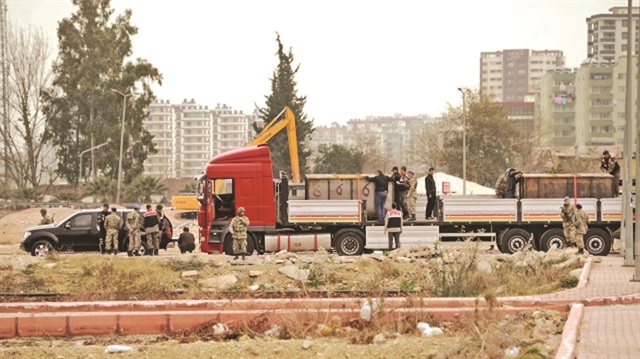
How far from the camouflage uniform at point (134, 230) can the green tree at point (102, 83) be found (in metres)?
59.4

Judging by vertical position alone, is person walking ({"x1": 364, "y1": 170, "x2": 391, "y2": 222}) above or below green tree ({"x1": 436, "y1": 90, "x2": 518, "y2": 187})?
below

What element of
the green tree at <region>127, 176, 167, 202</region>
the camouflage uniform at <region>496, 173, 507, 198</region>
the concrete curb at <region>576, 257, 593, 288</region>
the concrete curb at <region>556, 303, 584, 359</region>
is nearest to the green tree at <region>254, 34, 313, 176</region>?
the green tree at <region>127, 176, 167, 202</region>

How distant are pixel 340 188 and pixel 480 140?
62231mm

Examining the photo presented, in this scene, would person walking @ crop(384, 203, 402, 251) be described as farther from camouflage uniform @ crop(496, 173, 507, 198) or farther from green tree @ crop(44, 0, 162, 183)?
green tree @ crop(44, 0, 162, 183)

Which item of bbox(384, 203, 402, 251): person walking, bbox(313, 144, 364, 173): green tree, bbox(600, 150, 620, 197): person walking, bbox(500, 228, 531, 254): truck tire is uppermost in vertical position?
bbox(313, 144, 364, 173): green tree

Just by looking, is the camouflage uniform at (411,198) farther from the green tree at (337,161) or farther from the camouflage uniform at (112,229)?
the green tree at (337,161)

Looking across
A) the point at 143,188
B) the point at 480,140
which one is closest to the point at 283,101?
the point at 143,188

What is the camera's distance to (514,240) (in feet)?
109

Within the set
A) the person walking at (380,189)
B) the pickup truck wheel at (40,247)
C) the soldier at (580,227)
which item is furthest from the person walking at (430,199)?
the pickup truck wheel at (40,247)

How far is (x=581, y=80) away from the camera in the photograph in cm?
17762

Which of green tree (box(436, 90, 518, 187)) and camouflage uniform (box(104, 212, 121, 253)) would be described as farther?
green tree (box(436, 90, 518, 187))

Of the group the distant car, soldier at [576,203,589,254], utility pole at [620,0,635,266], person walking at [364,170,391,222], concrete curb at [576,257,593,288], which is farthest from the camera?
person walking at [364,170,391,222]

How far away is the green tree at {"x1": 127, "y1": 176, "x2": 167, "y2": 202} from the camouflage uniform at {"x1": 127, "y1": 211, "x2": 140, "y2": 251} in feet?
167

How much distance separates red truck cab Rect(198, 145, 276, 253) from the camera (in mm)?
33125
